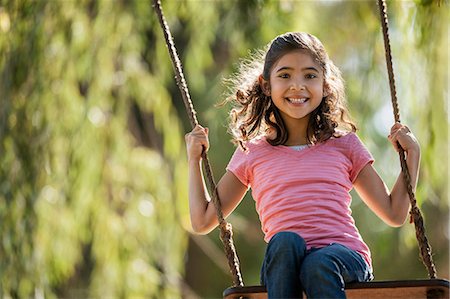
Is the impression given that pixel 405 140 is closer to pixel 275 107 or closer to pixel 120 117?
pixel 275 107

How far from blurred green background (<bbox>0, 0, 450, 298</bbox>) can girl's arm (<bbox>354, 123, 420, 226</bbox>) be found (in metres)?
1.11

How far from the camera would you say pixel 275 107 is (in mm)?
2674

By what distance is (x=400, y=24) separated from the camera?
404 centimetres

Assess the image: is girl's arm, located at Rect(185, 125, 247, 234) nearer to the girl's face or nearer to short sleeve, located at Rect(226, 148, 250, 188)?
short sleeve, located at Rect(226, 148, 250, 188)

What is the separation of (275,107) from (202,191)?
0.27m

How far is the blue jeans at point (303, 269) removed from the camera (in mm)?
2270

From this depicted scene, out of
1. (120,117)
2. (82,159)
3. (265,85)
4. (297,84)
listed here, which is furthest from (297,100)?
(120,117)

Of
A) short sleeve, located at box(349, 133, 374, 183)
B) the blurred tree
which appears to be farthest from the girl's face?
the blurred tree

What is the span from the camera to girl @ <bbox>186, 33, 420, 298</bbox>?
8.00 feet

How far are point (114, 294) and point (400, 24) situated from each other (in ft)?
5.85

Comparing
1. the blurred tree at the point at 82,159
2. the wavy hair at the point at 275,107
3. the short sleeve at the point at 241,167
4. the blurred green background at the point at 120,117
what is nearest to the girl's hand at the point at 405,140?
the wavy hair at the point at 275,107

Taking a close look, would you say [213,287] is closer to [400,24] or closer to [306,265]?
[400,24]

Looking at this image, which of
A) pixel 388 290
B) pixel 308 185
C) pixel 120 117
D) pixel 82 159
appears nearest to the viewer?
pixel 388 290

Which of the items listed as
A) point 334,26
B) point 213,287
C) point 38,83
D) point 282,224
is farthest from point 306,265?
point 213,287
